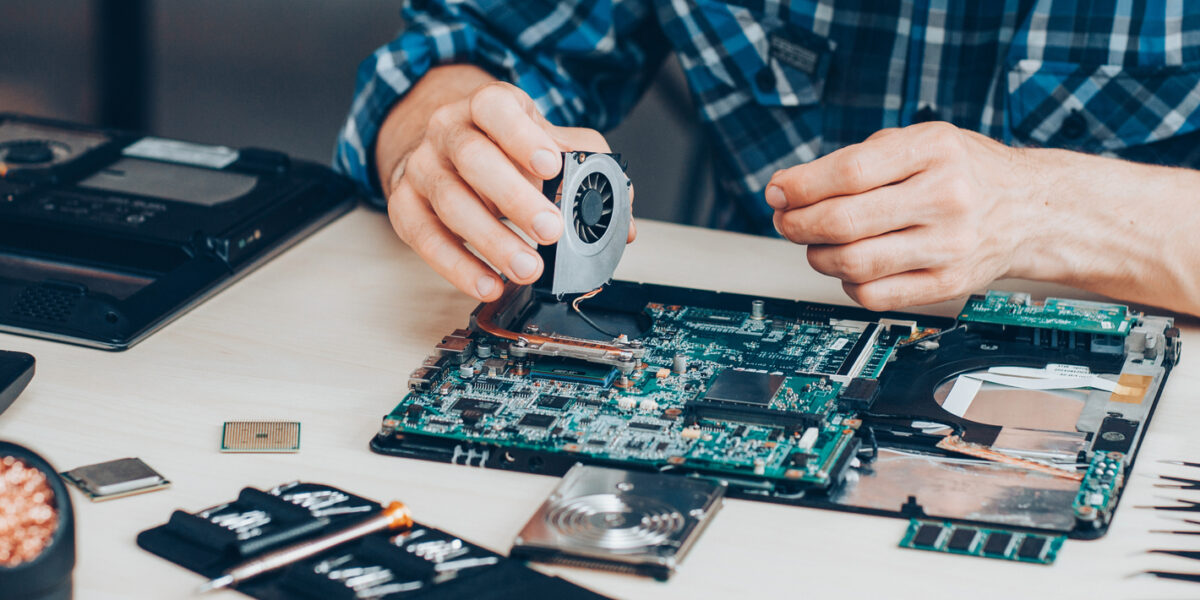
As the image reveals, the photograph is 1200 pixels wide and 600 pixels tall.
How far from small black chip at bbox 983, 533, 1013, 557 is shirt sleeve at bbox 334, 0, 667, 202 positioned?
3.85 feet

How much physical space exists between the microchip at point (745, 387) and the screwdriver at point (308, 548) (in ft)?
1.03

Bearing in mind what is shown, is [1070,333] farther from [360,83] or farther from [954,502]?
[360,83]

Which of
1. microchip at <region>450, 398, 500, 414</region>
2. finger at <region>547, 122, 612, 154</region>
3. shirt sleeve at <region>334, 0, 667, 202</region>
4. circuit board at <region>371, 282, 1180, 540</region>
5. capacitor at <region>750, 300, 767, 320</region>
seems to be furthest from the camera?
shirt sleeve at <region>334, 0, 667, 202</region>

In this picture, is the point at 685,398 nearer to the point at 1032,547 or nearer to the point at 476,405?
the point at 476,405

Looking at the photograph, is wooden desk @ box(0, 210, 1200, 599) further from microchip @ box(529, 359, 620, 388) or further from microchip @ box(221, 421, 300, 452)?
microchip @ box(529, 359, 620, 388)

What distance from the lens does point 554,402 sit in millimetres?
1083

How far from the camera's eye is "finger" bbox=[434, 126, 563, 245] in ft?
3.77

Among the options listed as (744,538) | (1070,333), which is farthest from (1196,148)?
(744,538)

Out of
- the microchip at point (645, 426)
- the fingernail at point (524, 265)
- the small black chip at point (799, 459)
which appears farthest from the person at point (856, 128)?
the small black chip at point (799, 459)

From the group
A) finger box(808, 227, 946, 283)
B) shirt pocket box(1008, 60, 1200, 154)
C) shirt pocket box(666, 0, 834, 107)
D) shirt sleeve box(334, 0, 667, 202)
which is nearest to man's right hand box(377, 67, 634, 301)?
finger box(808, 227, 946, 283)

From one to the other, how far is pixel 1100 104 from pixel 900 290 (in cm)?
70

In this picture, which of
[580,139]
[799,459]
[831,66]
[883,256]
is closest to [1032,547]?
[799,459]

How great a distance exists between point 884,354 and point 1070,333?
0.21m

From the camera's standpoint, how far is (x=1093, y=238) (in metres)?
1.38
